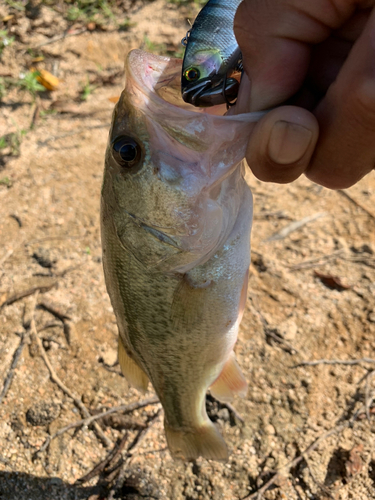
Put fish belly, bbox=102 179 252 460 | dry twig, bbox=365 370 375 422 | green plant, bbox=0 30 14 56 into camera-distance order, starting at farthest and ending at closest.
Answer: green plant, bbox=0 30 14 56, dry twig, bbox=365 370 375 422, fish belly, bbox=102 179 252 460

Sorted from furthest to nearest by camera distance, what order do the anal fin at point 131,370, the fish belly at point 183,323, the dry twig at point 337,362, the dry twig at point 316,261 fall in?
the dry twig at point 316,261
the dry twig at point 337,362
the anal fin at point 131,370
the fish belly at point 183,323

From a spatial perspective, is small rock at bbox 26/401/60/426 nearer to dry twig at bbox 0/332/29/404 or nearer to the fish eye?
dry twig at bbox 0/332/29/404

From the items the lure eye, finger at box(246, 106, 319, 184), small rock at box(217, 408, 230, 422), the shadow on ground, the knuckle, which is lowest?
the shadow on ground

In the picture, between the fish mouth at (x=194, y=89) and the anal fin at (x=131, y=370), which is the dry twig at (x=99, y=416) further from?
the fish mouth at (x=194, y=89)

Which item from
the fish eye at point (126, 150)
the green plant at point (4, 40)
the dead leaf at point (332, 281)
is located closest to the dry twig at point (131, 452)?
the dead leaf at point (332, 281)

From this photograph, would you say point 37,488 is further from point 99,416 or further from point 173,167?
point 173,167

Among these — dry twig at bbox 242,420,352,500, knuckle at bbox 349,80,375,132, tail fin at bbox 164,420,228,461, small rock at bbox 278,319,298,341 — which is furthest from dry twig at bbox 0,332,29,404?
knuckle at bbox 349,80,375,132

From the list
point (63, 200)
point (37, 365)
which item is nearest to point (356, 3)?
point (37, 365)

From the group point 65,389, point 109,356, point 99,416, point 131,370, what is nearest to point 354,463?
point 131,370
